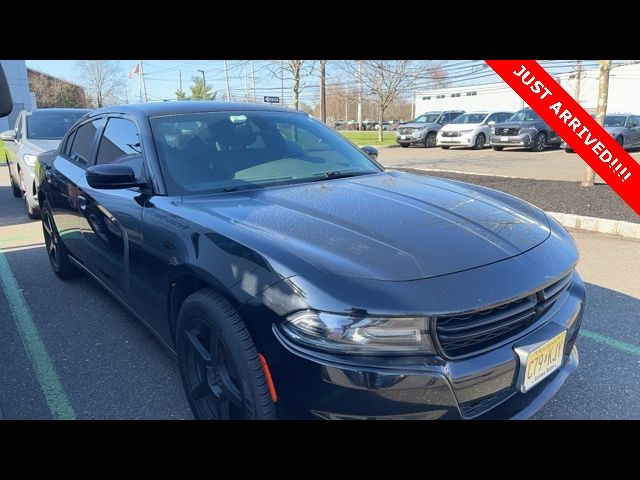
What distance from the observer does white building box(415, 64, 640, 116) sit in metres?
37.2

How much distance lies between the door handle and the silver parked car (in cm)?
374

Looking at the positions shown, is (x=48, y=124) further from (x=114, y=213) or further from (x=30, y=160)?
(x=114, y=213)

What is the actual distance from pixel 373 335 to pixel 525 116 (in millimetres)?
20364

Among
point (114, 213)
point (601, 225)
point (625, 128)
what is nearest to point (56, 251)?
point (114, 213)

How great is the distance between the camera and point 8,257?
5.37m

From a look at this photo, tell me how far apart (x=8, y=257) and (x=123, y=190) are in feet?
11.0

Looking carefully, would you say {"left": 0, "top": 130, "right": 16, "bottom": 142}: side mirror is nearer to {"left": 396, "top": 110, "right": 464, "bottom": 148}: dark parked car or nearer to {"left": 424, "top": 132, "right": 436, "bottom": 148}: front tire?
{"left": 396, "top": 110, "right": 464, "bottom": 148}: dark parked car

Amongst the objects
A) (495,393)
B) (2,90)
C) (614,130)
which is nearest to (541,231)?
(495,393)

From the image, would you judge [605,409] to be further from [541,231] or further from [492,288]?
[492,288]

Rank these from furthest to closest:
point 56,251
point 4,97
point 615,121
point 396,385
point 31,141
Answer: point 615,121 < point 31,141 < point 56,251 < point 4,97 < point 396,385

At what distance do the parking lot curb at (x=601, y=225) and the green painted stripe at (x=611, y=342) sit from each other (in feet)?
9.91

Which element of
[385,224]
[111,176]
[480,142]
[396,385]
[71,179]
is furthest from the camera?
[480,142]

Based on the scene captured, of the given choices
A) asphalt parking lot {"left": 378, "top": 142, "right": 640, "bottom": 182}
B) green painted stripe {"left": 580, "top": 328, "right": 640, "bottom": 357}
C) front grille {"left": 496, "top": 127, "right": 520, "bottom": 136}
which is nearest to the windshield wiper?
green painted stripe {"left": 580, "top": 328, "right": 640, "bottom": 357}

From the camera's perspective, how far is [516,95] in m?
50.2
